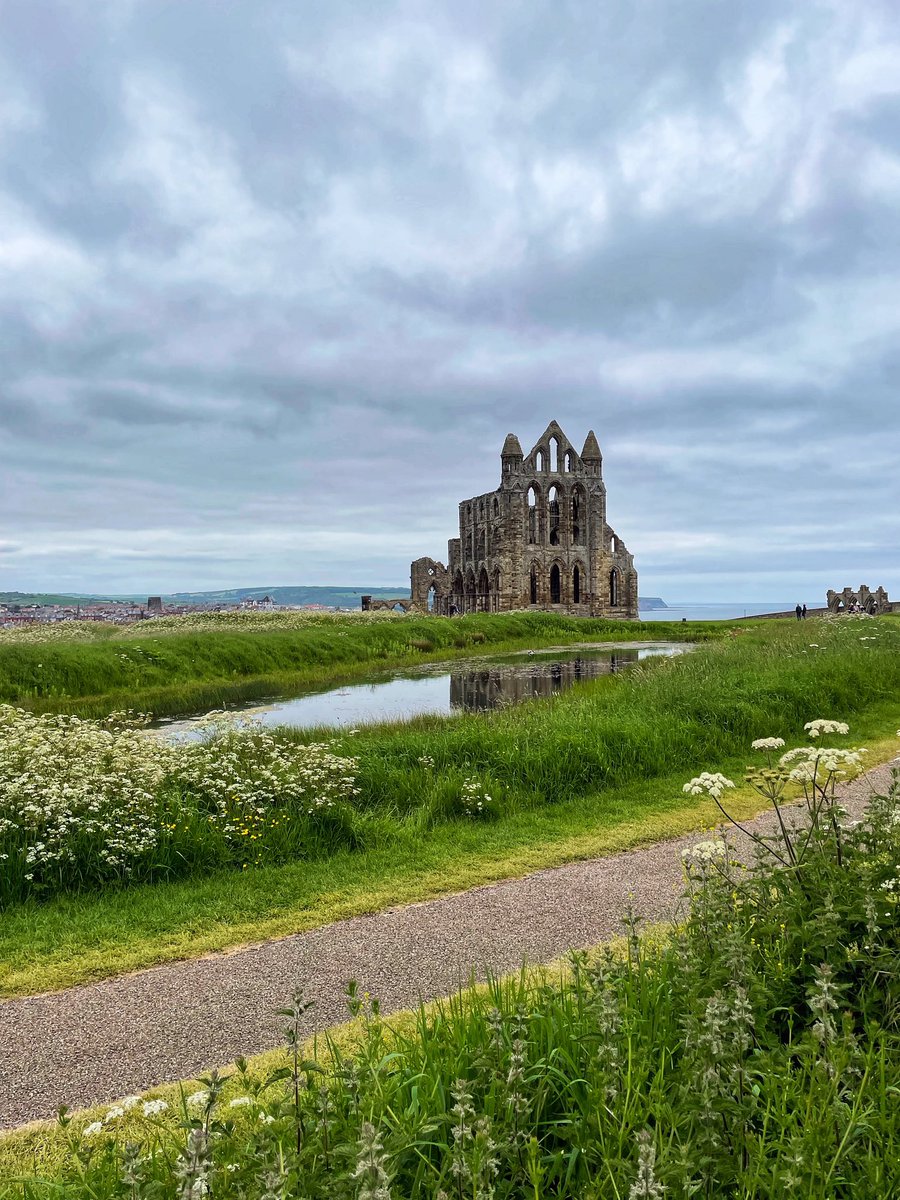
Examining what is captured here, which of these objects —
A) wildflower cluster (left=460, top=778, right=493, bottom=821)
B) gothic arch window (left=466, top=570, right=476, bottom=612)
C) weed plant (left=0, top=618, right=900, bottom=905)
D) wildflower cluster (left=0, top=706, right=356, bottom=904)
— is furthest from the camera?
gothic arch window (left=466, top=570, right=476, bottom=612)

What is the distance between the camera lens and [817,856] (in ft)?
15.6

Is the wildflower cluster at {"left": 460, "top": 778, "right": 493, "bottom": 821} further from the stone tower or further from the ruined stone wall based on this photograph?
the stone tower

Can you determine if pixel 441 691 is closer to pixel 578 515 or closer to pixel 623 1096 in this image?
pixel 623 1096

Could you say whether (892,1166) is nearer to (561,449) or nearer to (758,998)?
(758,998)

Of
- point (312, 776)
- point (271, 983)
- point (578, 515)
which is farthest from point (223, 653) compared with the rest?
point (578, 515)

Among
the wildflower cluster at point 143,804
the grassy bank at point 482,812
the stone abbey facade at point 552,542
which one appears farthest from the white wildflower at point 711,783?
the stone abbey facade at point 552,542

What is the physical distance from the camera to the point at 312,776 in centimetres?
1017

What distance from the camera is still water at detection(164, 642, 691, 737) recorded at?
2098 centimetres

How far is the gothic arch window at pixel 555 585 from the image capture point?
75.7 meters

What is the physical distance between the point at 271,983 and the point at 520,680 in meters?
24.0

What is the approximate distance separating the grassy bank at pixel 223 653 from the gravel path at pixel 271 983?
53.6ft

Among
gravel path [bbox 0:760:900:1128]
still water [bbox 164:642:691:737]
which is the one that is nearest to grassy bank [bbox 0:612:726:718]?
still water [bbox 164:642:691:737]

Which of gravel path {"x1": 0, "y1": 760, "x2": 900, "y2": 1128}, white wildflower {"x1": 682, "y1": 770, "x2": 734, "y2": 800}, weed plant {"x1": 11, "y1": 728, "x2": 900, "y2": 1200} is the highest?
white wildflower {"x1": 682, "y1": 770, "x2": 734, "y2": 800}

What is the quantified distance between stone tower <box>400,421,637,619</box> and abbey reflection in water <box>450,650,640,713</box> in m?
34.9
